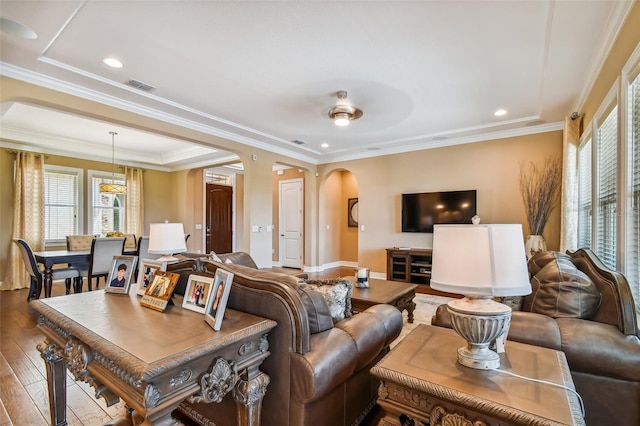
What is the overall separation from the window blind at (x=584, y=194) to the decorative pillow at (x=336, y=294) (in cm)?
310

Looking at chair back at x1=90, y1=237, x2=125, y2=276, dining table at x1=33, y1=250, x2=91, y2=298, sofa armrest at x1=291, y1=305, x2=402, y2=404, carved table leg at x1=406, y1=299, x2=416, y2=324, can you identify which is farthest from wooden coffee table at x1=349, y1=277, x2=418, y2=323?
dining table at x1=33, y1=250, x2=91, y2=298

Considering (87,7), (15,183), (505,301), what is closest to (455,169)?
(505,301)

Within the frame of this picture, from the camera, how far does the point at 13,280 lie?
5258 mm

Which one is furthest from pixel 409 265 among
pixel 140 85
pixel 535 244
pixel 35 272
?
pixel 35 272

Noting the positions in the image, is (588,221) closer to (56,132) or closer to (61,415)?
(61,415)

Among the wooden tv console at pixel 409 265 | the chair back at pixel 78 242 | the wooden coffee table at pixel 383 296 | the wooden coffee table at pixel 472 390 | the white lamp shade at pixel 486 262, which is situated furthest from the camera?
the wooden tv console at pixel 409 265

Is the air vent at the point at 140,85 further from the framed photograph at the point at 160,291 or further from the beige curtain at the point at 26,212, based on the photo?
the beige curtain at the point at 26,212

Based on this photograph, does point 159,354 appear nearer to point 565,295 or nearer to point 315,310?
point 315,310

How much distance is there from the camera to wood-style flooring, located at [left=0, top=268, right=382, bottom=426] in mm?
1918

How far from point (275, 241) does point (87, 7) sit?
6.65m

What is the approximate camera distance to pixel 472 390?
1068 millimetres

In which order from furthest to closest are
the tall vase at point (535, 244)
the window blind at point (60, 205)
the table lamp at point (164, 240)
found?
1. the window blind at point (60, 205)
2. the tall vase at point (535, 244)
3. the table lamp at point (164, 240)

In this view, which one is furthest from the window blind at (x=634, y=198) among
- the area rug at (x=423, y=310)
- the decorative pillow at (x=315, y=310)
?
the decorative pillow at (x=315, y=310)

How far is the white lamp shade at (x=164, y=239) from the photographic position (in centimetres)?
234
